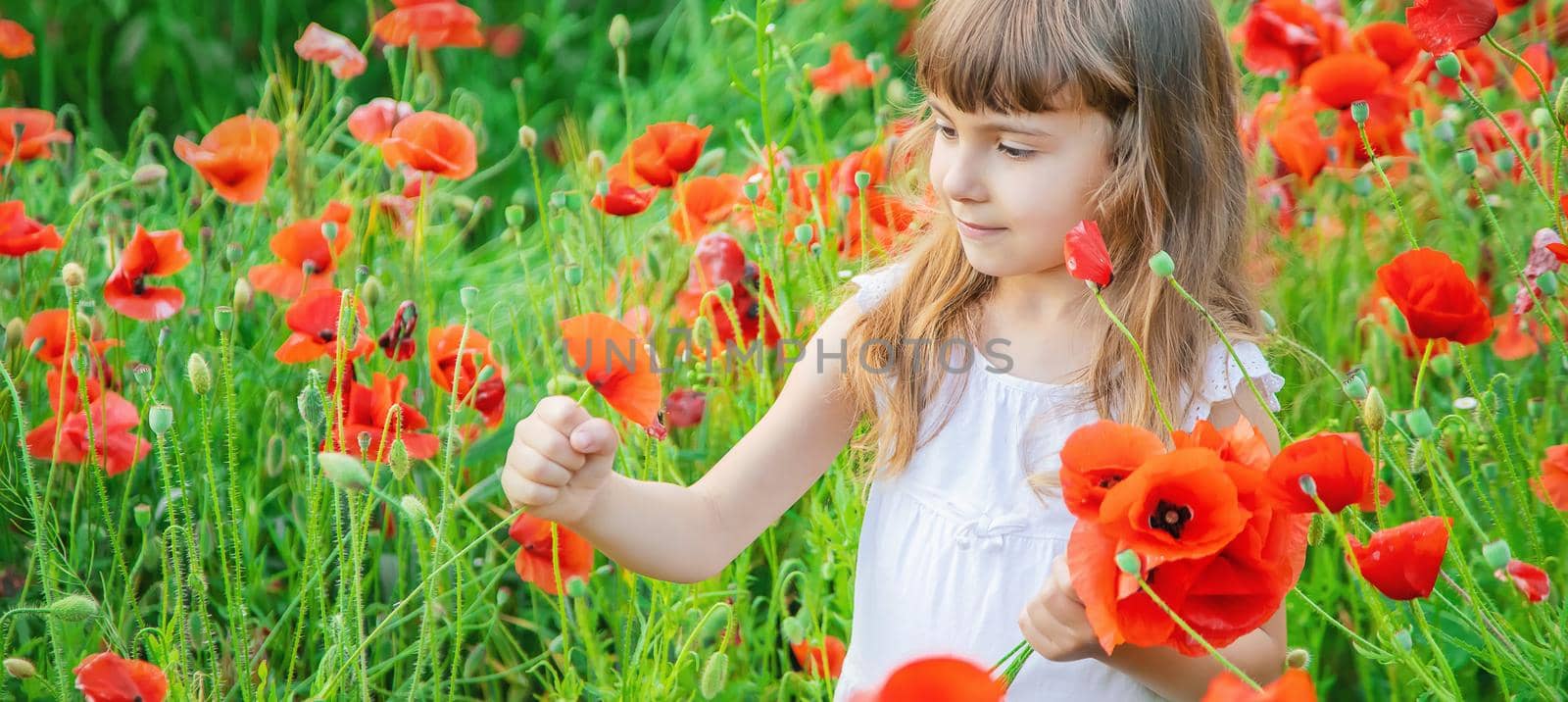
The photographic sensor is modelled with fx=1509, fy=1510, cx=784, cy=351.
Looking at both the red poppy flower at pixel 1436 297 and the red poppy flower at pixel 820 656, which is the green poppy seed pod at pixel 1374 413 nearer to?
the red poppy flower at pixel 1436 297

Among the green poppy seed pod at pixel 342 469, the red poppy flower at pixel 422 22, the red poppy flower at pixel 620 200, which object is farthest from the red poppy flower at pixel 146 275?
the green poppy seed pod at pixel 342 469

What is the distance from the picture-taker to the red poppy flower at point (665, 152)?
1.31 meters

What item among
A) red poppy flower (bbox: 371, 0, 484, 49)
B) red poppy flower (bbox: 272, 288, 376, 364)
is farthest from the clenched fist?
red poppy flower (bbox: 371, 0, 484, 49)

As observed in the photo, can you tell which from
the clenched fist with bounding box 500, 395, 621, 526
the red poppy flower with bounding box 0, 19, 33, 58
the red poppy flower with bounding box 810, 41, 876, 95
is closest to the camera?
the clenched fist with bounding box 500, 395, 621, 526

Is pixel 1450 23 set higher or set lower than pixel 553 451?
higher

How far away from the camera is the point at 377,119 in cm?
150

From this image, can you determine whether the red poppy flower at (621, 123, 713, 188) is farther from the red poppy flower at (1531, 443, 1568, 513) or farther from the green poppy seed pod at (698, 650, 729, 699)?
the red poppy flower at (1531, 443, 1568, 513)

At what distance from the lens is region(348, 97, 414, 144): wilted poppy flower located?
4.86 feet

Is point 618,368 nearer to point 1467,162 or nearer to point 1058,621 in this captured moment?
point 1058,621

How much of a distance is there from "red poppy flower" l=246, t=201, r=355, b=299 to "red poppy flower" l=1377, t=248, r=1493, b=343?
2.79 feet

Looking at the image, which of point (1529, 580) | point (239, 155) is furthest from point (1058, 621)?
point (239, 155)

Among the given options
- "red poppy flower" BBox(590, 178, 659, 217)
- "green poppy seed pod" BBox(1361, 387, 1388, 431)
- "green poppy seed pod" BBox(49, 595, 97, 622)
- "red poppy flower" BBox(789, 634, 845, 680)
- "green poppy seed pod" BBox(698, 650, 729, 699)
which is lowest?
"red poppy flower" BBox(789, 634, 845, 680)

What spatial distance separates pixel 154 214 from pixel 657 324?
0.79 m

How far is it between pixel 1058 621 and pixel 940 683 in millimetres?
223
